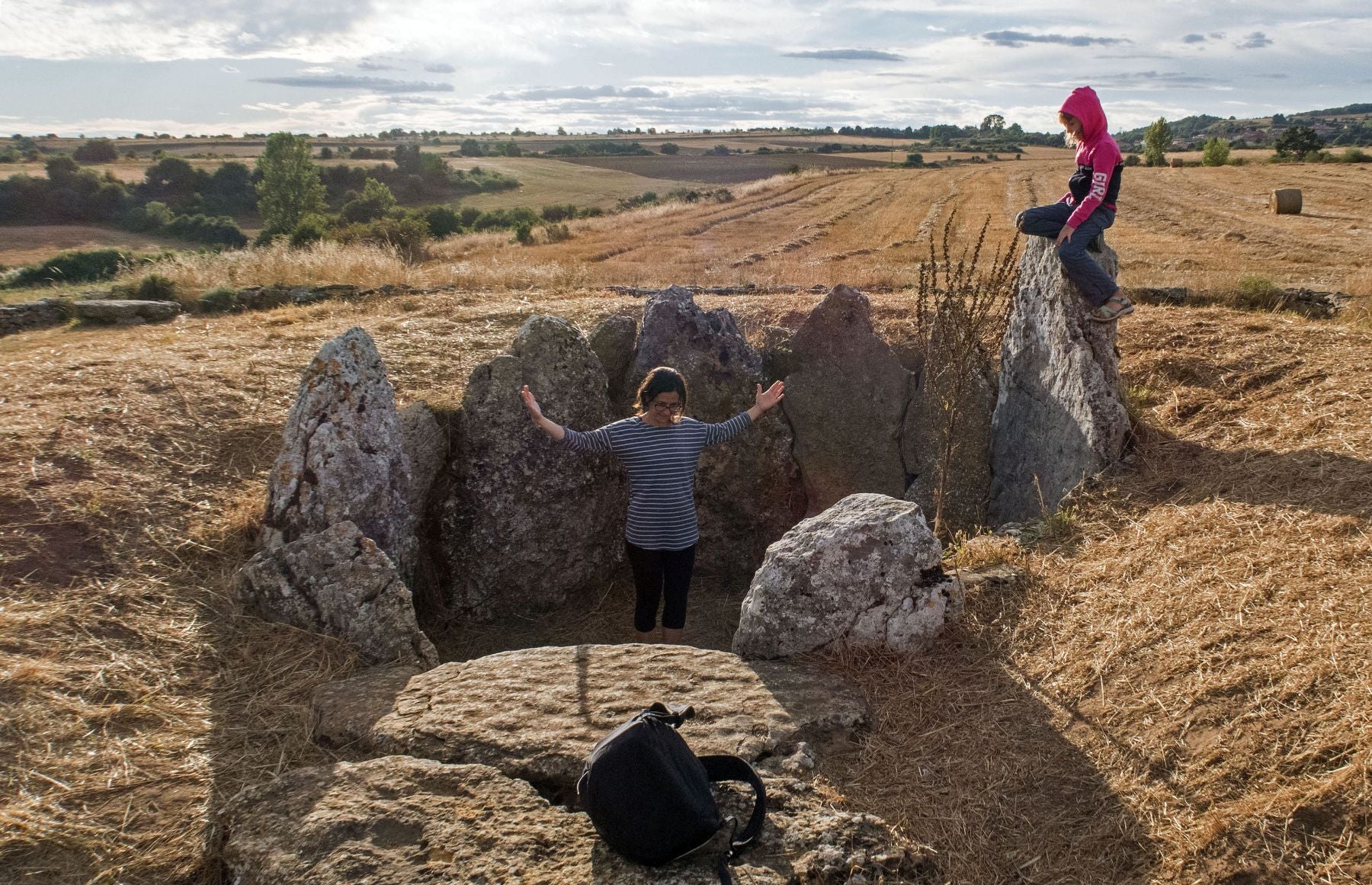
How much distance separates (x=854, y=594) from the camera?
4.73 meters

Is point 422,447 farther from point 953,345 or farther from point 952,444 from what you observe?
point 952,444

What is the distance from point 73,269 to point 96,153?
58.8 metres

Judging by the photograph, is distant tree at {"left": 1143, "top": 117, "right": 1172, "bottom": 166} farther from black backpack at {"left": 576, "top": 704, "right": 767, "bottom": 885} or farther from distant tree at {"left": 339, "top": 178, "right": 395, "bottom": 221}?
black backpack at {"left": 576, "top": 704, "right": 767, "bottom": 885}

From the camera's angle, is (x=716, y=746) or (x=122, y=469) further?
(x=122, y=469)

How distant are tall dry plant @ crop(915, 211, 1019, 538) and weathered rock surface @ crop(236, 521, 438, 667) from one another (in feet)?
11.7

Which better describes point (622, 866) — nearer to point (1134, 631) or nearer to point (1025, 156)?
point (1134, 631)

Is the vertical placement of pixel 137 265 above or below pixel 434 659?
above

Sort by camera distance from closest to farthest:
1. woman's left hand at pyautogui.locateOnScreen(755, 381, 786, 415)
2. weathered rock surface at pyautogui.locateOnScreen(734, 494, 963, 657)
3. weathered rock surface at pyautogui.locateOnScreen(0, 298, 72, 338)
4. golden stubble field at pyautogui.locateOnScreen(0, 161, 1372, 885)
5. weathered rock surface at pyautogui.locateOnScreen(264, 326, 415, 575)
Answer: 1. golden stubble field at pyautogui.locateOnScreen(0, 161, 1372, 885)
2. weathered rock surface at pyautogui.locateOnScreen(734, 494, 963, 657)
3. weathered rock surface at pyautogui.locateOnScreen(264, 326, 415, 575)
4. woman's left hand at pyautogui.locateOnScreen(755, 381, 786, 415)
5. weathered rock surface at pyautogui.locateOnScreen(0, 298, 72, 338)

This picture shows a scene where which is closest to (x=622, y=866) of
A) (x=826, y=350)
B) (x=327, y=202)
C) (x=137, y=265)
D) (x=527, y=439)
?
(x=527, y=439)

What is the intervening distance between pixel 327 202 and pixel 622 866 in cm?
5700

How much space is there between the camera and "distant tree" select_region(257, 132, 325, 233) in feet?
153

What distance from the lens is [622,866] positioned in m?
3.08

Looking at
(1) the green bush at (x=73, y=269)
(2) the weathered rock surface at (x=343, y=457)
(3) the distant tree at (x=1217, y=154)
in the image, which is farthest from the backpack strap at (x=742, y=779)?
(3) the distant tree at (x=1217, y=154)

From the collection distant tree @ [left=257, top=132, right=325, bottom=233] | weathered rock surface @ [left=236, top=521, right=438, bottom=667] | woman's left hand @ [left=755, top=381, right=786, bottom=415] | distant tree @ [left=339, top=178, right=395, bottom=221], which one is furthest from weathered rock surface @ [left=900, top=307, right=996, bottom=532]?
distant tree @ [left=257, top=132, right=325, bottom=233]
